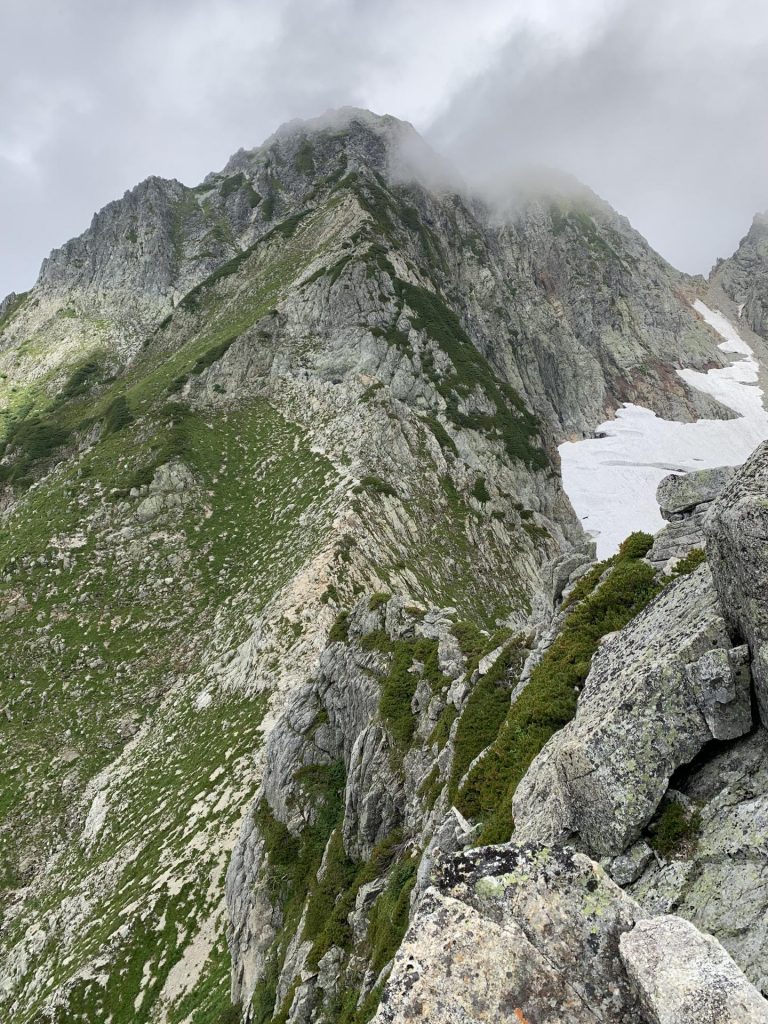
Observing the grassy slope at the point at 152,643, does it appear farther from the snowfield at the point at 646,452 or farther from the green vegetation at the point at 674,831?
the snowfield at the point at 646,452

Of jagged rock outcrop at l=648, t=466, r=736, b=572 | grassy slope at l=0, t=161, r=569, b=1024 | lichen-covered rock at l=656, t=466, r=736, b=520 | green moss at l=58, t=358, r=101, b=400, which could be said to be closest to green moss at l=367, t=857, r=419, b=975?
jagged rock outcrop at l=648, t=466, r=736, b=572

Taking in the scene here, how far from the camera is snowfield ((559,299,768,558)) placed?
3819 inches

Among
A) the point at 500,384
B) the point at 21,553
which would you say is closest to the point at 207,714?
the point at 21,553

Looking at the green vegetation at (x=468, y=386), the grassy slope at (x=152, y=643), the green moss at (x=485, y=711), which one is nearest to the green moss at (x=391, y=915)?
the green moss at (x=485, y=711)

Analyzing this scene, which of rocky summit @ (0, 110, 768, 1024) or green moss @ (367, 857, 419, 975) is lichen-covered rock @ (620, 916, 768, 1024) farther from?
green moss @ (367, 857, 419, 975)

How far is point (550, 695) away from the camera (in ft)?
39.0

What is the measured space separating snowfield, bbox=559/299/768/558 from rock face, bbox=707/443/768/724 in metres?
80.2

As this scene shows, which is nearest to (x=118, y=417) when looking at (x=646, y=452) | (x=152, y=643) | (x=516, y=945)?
(x=152, y=643)

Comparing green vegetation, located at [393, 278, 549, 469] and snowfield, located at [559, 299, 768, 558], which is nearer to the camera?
green vegetation, located at [393, 278, 549, 469]

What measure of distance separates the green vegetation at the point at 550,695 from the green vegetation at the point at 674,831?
2972mm

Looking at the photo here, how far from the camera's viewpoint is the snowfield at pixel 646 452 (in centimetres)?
9700

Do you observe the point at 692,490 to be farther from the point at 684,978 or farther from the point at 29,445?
the point at 29,445

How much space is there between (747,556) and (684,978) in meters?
5.07

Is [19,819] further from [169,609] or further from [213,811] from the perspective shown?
[169,609]
